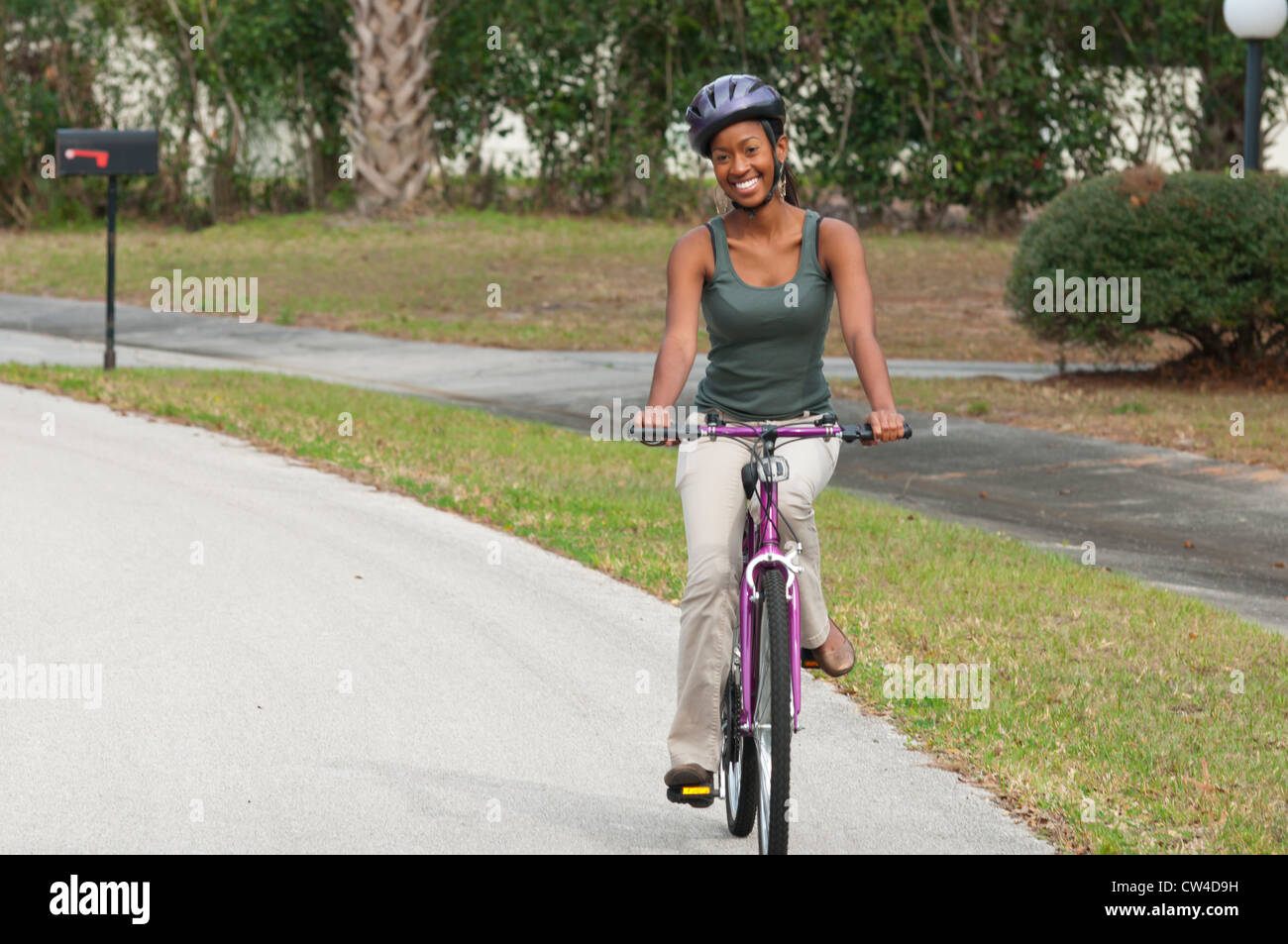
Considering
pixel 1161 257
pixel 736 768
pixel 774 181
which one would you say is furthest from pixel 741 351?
pixel 1161 257

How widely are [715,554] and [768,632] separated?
0.92ft

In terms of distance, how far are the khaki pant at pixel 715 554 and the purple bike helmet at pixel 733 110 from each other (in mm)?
697

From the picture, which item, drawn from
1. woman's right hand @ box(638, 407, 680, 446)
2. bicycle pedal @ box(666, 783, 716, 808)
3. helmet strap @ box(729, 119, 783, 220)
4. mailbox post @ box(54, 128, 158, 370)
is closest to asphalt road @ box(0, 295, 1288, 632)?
mailbox post @ box(54, 128, 158, 370)

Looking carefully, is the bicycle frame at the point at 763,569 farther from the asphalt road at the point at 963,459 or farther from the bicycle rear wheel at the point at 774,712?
the asphalt road at the point at 963,459

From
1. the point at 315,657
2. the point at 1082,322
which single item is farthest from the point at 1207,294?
the point at 315,657

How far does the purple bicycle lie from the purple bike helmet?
694 mm

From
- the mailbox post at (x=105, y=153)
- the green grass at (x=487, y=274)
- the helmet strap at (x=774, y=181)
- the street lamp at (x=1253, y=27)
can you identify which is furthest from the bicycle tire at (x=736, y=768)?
the green grass at (x=487, y=274)

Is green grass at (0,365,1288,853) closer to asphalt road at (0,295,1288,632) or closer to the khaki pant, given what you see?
A: asphalt road at (0,295,1288,632)

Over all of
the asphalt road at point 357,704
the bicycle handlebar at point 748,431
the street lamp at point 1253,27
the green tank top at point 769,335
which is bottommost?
the asphalt road at point 357,704

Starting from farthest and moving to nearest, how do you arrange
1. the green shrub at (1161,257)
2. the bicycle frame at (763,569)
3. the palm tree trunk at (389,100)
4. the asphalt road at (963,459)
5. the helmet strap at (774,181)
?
1. the palm tree trunk at (389,100)
2. the green shrub at (1161,257)
3. the asphalt road at (963,459)
4. the helmet strap at (774,181)
5. the bicycle frame at (763,569)

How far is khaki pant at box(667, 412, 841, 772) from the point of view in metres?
4.72

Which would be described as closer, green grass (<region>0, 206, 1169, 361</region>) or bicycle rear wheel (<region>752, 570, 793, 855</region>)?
bicycle rear wheel (<region>752, 570, 793, 855</region>)

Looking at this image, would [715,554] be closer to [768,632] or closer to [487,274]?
[768,632]

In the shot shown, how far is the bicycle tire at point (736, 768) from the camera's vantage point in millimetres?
4848
